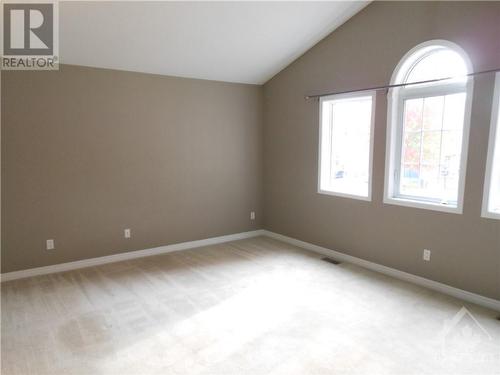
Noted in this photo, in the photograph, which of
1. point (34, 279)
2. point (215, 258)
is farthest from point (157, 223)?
point (34, 279)

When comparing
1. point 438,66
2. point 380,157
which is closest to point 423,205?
point 380,157

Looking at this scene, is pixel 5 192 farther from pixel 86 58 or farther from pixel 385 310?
pixel 385 310

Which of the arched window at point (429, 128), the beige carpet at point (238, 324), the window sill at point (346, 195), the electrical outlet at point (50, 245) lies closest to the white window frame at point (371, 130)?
the window sill at point (346, 195)

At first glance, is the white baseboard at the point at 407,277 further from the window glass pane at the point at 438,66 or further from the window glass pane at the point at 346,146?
the window glass pane at the point at 438,66

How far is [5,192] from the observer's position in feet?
11.2

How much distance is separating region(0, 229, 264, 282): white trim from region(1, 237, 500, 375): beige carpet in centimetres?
12

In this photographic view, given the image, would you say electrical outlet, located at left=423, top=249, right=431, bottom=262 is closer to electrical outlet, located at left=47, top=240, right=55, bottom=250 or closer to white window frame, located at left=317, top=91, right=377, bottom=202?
white window frame, located at left=317, top=91, right=377, bottom=202

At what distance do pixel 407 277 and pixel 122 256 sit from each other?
331cm

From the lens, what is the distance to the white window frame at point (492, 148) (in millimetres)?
2794

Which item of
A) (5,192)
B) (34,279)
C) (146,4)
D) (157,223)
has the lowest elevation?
(34,279)

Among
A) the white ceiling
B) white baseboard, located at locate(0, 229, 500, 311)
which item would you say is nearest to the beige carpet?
white baseboard, located at locate(0, 229, 500, 311)

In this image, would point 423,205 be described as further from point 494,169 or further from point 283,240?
point 283,240

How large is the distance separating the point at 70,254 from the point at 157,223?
3.45 ft

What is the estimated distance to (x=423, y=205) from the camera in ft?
11.0
